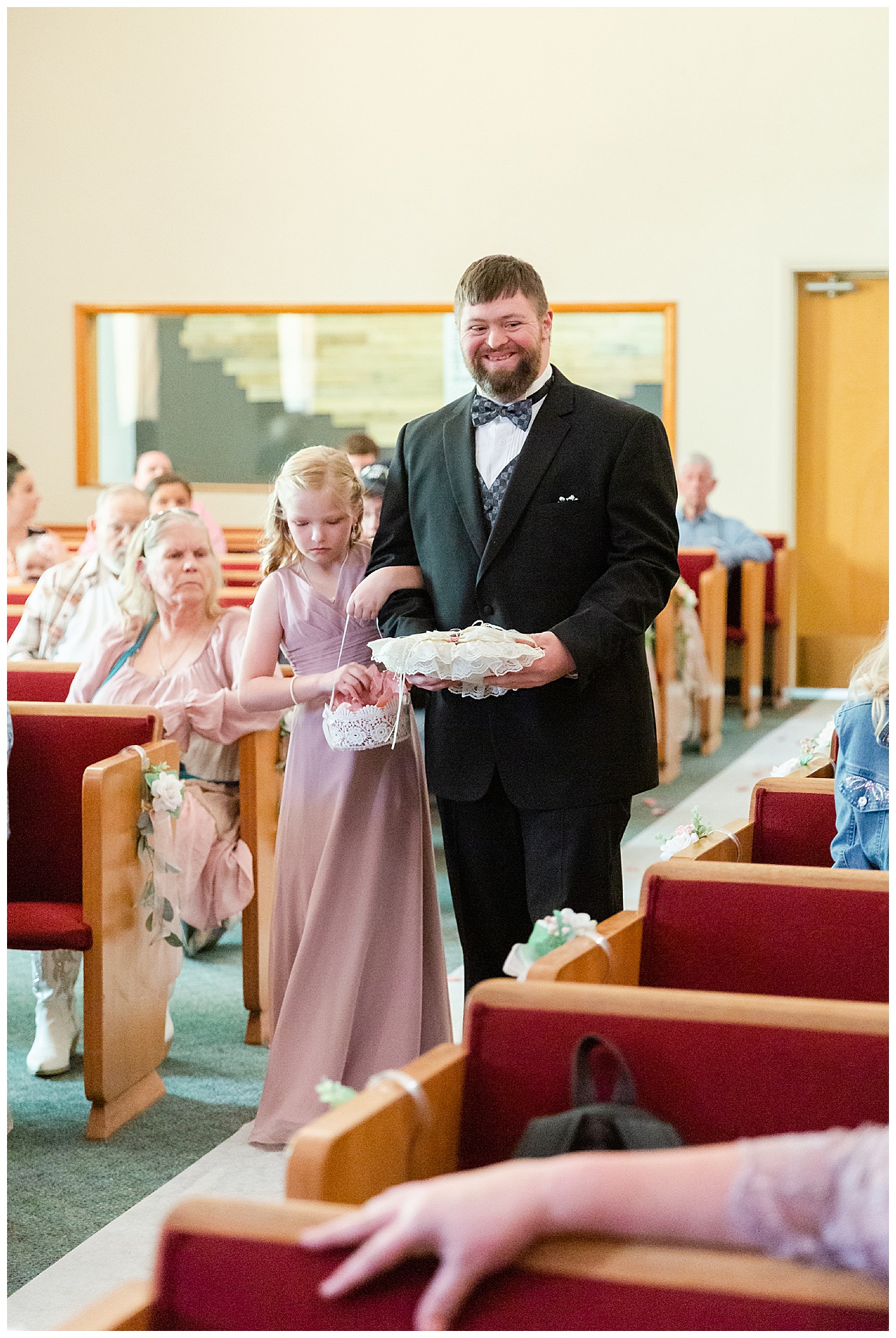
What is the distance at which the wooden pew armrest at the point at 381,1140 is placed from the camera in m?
1.25

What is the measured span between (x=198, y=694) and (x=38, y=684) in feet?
1.84

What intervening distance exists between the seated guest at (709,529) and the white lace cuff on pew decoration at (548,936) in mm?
7086

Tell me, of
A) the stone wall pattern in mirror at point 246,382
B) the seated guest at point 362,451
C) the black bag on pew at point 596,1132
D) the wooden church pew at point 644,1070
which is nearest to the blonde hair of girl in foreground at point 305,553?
the wooden church pew at point 644,1070

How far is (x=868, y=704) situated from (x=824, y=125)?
27.4 feet

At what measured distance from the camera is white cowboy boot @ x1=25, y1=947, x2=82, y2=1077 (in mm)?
3463

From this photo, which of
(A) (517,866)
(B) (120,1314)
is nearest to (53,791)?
(A) (517,866)

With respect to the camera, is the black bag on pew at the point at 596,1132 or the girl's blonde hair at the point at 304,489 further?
the girl's blonde hair at the point at 304,489

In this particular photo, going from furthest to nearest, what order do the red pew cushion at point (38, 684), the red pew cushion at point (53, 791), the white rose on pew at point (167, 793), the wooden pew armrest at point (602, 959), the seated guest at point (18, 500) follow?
1. the seated guest at point (18, 500)
2. the red pew cushion at point (38, 684)
3. the red pew cushion at point (53, 791)
4. the white rose on pew at point (167, 793)
5. the wooden pew armrest at point (602, 959)

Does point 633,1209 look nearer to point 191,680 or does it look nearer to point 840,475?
point 191,680

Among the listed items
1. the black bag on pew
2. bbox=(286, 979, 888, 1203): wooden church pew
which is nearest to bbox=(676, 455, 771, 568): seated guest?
bbox=(286, 979, 888, 1203): wooden church pew

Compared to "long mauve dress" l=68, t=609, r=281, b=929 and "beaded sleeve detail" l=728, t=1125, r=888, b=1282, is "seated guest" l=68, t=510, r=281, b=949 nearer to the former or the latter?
"long mauve dress" l=68, t=609, r=281, b=929

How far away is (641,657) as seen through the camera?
2662mm

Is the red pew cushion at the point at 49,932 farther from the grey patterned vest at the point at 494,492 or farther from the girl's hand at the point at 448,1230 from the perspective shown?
the girl's hand at the point at 448,1230

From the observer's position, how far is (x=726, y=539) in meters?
9.02
